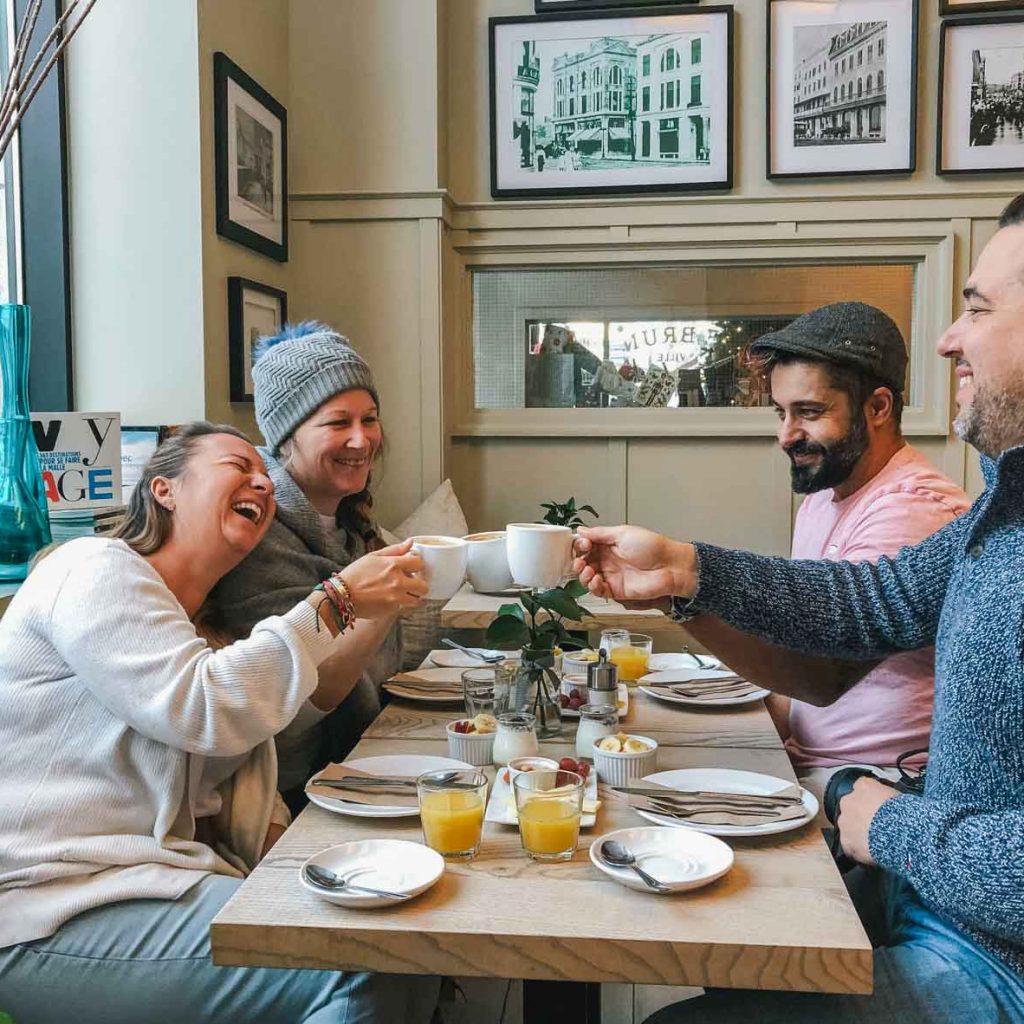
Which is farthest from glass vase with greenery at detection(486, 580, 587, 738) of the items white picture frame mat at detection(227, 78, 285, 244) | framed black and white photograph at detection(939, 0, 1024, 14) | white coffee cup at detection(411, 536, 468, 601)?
framed black and white photograph at detection(939, 0, 1024, 14)

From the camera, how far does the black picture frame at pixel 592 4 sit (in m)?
3.27

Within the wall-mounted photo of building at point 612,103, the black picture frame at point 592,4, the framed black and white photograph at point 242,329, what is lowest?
the framed black and white photograph at point 242,329

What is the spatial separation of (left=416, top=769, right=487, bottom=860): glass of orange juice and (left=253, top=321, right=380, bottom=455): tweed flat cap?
40.2 inches

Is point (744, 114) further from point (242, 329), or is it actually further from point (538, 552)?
point (538, 552)

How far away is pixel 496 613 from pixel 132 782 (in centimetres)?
116

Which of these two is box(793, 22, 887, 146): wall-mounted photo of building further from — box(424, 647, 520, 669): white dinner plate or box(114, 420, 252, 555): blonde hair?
box(114, 420, 252, 555): blonde hair

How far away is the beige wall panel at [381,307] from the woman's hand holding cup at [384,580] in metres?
1.91

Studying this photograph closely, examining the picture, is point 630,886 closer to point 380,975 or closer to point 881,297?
point 380,975

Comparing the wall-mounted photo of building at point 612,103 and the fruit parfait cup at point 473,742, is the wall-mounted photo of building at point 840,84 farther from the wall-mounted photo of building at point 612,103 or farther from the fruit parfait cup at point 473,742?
the fruit parfait cup at point 473,742

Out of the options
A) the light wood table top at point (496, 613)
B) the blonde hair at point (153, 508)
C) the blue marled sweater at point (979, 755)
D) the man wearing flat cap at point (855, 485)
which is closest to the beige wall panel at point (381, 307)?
the light wood table top at point (496, 613)

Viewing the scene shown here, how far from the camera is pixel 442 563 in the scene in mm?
1485

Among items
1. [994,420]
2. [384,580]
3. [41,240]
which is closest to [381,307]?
[41,240]

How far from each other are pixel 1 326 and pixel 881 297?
8.98 feet

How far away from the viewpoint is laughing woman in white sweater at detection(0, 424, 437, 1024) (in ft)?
4.17
